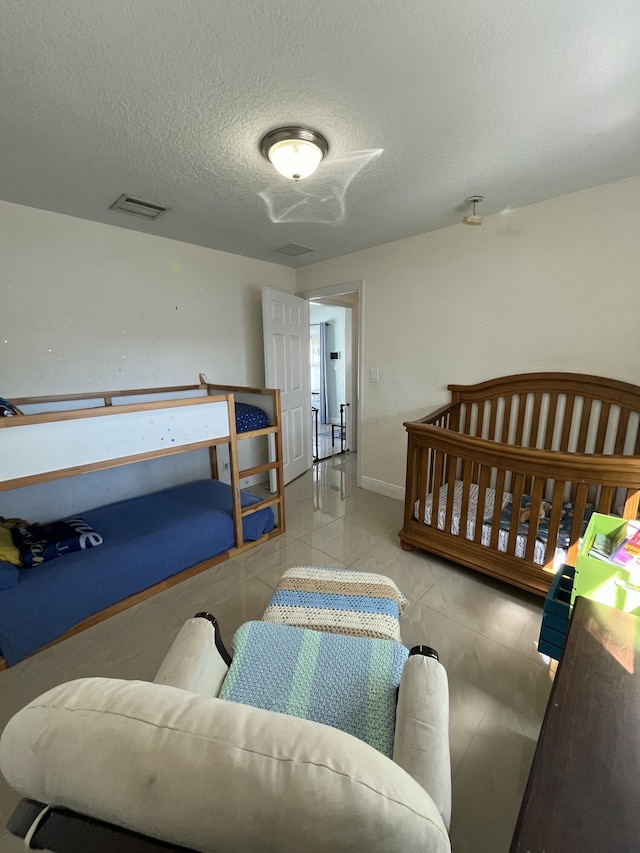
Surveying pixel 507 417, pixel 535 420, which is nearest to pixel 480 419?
pixel 507 417

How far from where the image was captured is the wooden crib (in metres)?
1.83

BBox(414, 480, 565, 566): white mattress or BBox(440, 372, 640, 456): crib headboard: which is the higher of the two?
BBox(440, 372, 640, 456): crib headboard

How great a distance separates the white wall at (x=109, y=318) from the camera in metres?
2.34

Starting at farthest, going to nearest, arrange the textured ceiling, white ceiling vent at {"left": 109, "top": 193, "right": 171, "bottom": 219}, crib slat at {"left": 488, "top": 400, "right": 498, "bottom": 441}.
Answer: crib slat at {"left": 488, "top": 400, "right": 498, "bottom": 441}
white ceiling vent at {"left": 109, "top": 193, "right": 171, "bottom": 219}
the textured ceiling

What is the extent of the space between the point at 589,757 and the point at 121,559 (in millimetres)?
2105

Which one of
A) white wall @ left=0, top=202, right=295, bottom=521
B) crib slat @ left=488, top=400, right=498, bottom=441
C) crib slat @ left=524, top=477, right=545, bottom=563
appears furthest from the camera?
crib slat @ left=488, top=400, right=498, bottom=441

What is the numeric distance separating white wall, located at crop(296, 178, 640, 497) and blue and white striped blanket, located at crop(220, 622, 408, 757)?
2.30m

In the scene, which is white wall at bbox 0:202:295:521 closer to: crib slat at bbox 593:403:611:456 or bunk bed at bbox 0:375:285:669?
bunk bed at bbox 0:375:285:669

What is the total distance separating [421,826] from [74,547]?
7.14 feet

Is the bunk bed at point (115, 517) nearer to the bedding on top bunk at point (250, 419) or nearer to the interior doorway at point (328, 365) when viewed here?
the bedding on top bunk at point (250, 419)

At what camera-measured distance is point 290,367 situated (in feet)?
12.5

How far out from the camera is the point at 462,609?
6.41ft

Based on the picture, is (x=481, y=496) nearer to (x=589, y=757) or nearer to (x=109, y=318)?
(x=589, y=757)

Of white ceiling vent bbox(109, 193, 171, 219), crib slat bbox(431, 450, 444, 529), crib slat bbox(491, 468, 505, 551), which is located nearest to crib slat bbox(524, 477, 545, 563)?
crib slat bbox(491, 468, 505, 551)
